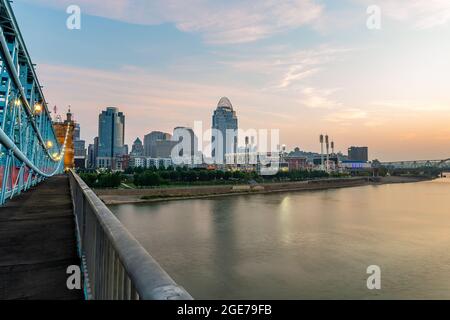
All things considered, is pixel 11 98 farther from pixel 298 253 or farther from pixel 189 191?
pixel 189 191

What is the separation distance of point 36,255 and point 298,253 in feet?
69.6

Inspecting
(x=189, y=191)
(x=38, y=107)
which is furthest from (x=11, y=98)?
(x=189, y=191)

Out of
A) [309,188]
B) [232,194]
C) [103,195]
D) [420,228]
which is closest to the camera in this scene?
[420,228]

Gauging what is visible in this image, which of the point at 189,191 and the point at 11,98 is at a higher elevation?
the point at 11,98

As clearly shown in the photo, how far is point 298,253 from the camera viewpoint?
23.5m

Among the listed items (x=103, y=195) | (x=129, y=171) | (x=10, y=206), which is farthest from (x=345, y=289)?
(x=129, y=171)

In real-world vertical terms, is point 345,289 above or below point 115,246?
below

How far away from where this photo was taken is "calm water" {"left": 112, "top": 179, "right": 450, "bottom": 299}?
1667 centimetres

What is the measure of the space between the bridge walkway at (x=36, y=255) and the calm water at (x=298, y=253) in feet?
34.0

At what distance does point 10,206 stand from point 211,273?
12023 millimetres

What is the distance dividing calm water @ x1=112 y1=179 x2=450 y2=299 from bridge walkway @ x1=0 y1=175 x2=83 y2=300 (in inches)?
408

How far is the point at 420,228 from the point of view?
109 feet
